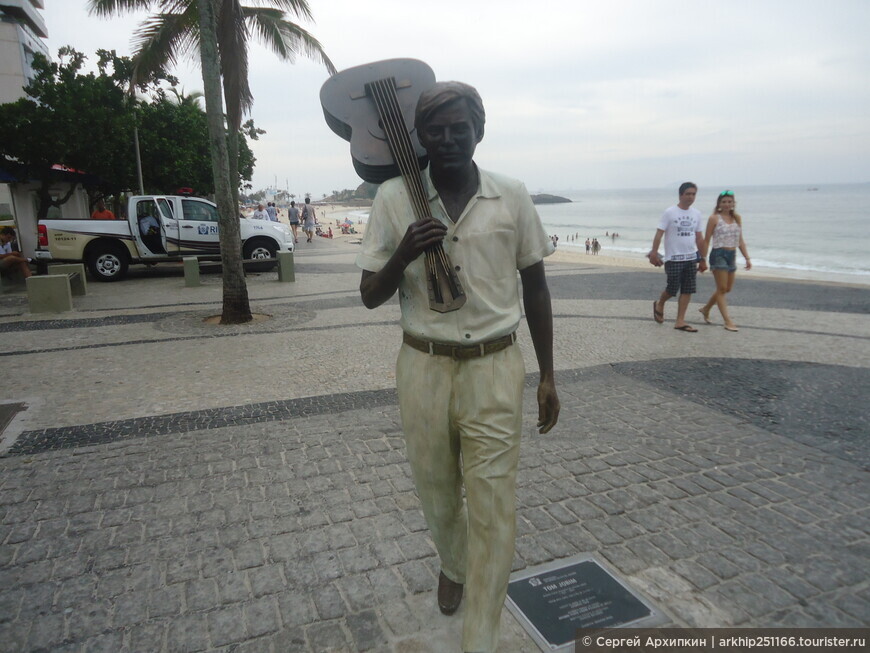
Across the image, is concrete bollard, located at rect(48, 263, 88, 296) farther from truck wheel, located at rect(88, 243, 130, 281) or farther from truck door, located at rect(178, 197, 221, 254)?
truck door, located at rect(178, 197, 221, 254)

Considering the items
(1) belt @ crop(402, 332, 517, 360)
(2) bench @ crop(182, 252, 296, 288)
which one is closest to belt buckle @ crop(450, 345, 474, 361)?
(1) belt @ crop(402, 332, 517, 360)

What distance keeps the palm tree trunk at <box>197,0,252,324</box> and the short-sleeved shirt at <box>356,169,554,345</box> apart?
6.69 metres

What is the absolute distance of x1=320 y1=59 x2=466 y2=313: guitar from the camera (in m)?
2.03

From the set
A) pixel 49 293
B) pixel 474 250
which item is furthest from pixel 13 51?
pixel 474 250

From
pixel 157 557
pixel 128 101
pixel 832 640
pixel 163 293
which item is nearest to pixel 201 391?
pixel 157 557

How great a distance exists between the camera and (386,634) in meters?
2.29

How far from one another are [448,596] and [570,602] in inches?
19.9

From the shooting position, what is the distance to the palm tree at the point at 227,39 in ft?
27.9

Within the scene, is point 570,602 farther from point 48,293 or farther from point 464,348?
point 48,293

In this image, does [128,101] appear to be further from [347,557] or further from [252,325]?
[347,557]

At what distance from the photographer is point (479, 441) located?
204 centimetres

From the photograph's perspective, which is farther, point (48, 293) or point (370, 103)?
point (48, 293)

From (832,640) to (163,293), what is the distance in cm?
1172

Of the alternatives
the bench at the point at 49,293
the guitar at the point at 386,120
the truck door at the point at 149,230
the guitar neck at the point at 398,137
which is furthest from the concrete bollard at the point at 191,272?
the guitar neck at the point at 398,137
